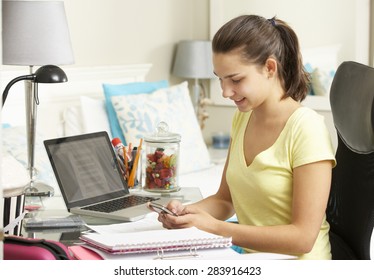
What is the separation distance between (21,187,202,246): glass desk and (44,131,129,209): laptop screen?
0.06m

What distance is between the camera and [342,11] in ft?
13.3

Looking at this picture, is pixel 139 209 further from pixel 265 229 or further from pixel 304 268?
pixel 304 268

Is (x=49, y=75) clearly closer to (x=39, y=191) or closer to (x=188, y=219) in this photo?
(x=39, y=191)

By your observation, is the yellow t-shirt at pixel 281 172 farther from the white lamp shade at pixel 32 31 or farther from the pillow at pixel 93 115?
the pillow at pixel 93 115

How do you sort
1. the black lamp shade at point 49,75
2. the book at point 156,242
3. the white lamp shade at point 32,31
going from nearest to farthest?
the book at point 156,242
the black lamp shade at point 49,75
the white lamp shade at point 32,31

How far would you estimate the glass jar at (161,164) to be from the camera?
Answer: 2.04 metres

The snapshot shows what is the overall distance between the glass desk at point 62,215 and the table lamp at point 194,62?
2183 mm

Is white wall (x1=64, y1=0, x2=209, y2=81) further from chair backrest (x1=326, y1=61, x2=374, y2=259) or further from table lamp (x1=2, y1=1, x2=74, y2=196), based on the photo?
chair backrest (x1=326, y1=61, x2=374, y2=259)

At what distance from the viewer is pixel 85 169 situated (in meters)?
1.91

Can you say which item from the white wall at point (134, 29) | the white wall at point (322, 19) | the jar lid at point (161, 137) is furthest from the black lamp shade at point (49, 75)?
the white wall at point (322, 19)

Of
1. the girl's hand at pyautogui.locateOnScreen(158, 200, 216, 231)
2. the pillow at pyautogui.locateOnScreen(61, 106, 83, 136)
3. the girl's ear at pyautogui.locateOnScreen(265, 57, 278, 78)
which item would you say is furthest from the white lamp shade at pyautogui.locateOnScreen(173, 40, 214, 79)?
the girl's hand at pyautogui.locateOnScreen(158, 200, 216, 231)

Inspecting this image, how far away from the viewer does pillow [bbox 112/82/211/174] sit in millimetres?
3426

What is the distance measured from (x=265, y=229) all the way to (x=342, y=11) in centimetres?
281

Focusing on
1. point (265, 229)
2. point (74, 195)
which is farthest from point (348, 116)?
point (74, 195)
